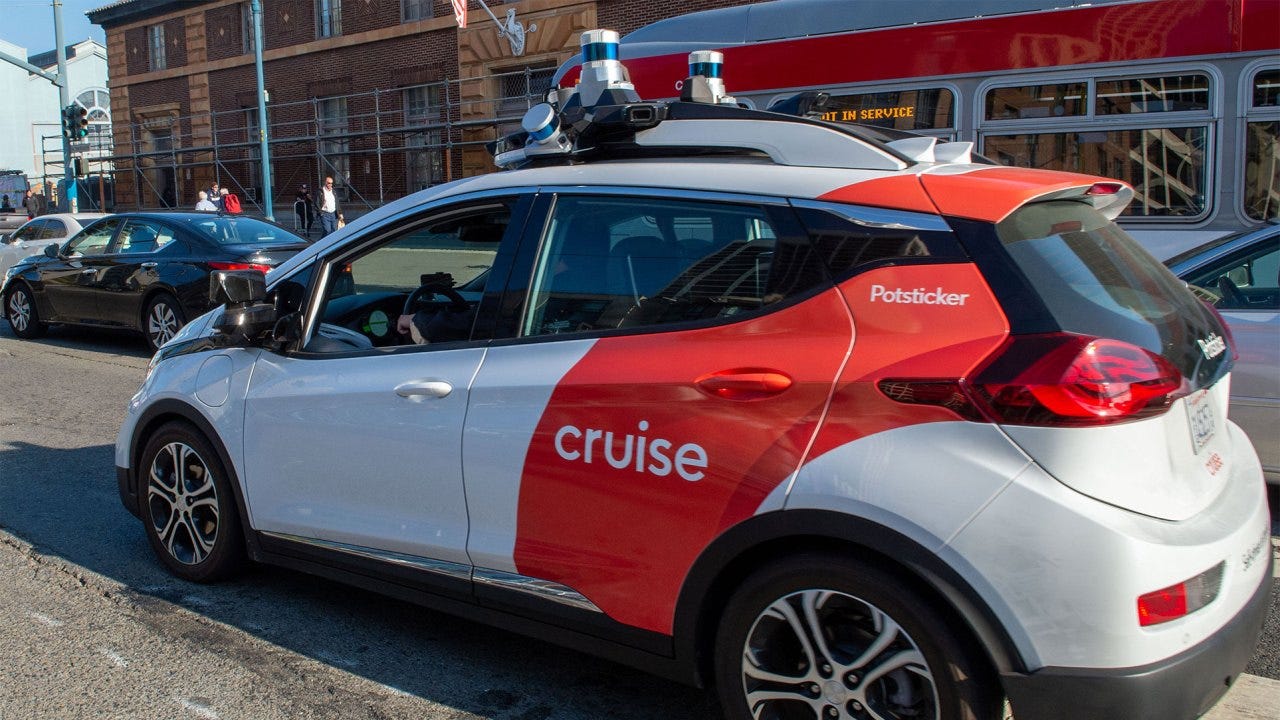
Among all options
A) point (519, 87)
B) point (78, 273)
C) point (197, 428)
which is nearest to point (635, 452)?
point (197, 428)

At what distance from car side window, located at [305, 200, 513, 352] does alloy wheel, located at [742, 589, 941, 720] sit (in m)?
1.40

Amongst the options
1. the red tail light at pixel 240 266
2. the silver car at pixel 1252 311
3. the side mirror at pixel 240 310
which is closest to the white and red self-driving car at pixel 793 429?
the side mirror at pixel 240 310

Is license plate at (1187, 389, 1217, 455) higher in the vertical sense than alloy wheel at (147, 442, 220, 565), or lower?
higher

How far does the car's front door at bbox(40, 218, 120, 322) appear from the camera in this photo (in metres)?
11.2

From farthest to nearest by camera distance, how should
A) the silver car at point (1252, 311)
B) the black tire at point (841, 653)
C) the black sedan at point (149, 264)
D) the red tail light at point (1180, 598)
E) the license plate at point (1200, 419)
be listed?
the black sedan at point (149, 264) < the silver car at point (1252, 311) < the license plate at point (1200, 419) < the black tire at point (841, 653) < the red tail light at point (1180, 598)

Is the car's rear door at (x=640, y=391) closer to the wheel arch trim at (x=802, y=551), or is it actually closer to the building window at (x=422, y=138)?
the wheel arch trim at (x=802, y=551)

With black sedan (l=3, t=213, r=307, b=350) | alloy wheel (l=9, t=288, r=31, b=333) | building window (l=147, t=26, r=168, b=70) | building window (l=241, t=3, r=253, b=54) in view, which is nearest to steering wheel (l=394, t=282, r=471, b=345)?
black sedan (l=3, t=213, r=307, b=350)

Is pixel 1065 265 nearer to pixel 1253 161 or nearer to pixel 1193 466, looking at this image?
pixel 1193 466

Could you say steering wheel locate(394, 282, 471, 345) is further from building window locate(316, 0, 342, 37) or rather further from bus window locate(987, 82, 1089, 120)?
building window locate(316, 0, 342, 37)

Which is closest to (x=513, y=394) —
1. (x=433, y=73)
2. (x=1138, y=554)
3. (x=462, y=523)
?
(x=462, y=523)

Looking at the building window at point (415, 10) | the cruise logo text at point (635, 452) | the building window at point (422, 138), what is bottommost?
the cruise logo text at point (635, 452)

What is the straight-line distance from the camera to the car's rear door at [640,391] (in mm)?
2725

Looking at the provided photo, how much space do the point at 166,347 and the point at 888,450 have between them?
3.29m

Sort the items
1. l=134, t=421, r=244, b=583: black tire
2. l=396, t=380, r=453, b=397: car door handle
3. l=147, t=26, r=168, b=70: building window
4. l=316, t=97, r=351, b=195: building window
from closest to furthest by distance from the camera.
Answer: l=396, t=380, r=453, b=397: car door handle → l=134, t=421, r=244, b=583: black tire → l=316, t=97, r=351, b=195: building window → l=147, t=26, r=168, b=70: building window
